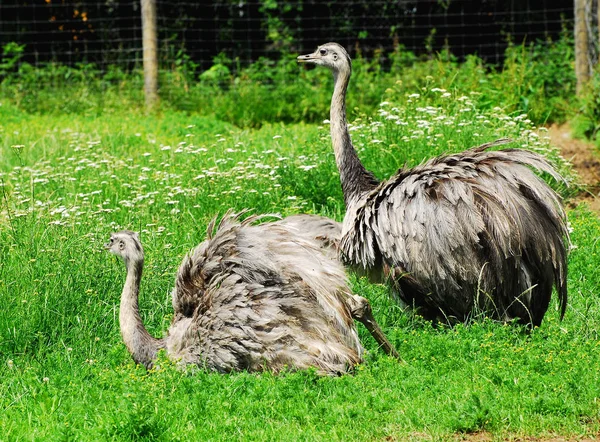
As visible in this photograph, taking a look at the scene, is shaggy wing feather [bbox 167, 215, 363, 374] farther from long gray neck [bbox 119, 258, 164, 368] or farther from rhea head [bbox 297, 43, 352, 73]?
rhea head [bbox 297, 43, 352, 73]

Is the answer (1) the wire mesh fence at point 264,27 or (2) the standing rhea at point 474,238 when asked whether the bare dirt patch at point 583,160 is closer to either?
(2) the standing rhea at point 474,238

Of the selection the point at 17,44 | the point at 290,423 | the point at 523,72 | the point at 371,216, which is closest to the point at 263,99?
the point at 523,72

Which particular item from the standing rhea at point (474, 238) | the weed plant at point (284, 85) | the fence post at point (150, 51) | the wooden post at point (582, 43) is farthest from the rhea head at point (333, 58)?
the fence post at point (150, 51)

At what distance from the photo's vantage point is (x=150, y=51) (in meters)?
13.1

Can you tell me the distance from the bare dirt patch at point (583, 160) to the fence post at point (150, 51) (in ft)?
16.4

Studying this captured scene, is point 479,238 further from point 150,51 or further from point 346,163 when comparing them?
point 150,51

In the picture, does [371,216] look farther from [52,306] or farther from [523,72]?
[523,72]

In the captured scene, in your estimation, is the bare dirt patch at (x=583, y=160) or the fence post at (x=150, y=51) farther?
the fence post at (x=150, y=51)

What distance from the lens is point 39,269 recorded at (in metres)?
6.40

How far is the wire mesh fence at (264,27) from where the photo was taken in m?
15.6

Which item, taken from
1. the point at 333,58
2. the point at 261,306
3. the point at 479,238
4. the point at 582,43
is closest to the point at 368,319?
the point at 261,306

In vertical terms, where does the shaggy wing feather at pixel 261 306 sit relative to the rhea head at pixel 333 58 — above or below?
below

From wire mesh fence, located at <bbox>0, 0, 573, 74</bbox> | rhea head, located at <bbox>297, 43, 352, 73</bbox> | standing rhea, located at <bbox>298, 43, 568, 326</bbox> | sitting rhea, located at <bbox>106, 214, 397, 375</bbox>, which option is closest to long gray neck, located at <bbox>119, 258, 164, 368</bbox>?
sitting rhea, located at <bbox>106, 214, 397, 375</bbox>

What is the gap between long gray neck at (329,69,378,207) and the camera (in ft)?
23.3
